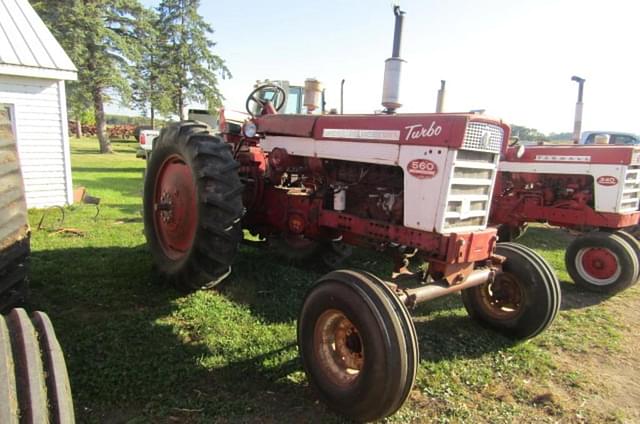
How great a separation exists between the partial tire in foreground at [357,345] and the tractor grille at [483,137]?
1045 mm

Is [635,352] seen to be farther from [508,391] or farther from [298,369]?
[298,369]

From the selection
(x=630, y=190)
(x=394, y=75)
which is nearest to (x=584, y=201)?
(x=630, y=190)

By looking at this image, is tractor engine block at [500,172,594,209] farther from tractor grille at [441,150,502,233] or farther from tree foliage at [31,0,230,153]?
tree foliage at [31,0,230,153]

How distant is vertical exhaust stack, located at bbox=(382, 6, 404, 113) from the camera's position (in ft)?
10.8

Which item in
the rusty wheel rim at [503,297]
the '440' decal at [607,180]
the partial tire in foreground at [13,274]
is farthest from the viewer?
the '440' decal at [607,180]

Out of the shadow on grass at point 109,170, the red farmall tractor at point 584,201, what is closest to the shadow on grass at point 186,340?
the red farmall tractor at point 584,201

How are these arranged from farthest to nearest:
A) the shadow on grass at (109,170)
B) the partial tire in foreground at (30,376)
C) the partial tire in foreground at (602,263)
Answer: the shadow on grass at (109,170)
the partial tire in foreground at (602,263)
the partial tire in foreground at (30,376)

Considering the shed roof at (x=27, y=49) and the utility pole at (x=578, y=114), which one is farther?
the utility pole at (x=578, y=114)

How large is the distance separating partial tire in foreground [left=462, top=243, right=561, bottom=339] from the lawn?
156mm

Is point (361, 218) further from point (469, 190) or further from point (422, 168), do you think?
point (469, 190)

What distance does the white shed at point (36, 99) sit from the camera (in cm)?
774

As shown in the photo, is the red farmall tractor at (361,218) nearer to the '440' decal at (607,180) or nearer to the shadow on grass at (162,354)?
the shadow on grass at (162,354)

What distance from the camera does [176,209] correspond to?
4.09 m

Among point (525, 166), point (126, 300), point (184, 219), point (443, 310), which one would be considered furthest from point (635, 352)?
point (126, 300)
